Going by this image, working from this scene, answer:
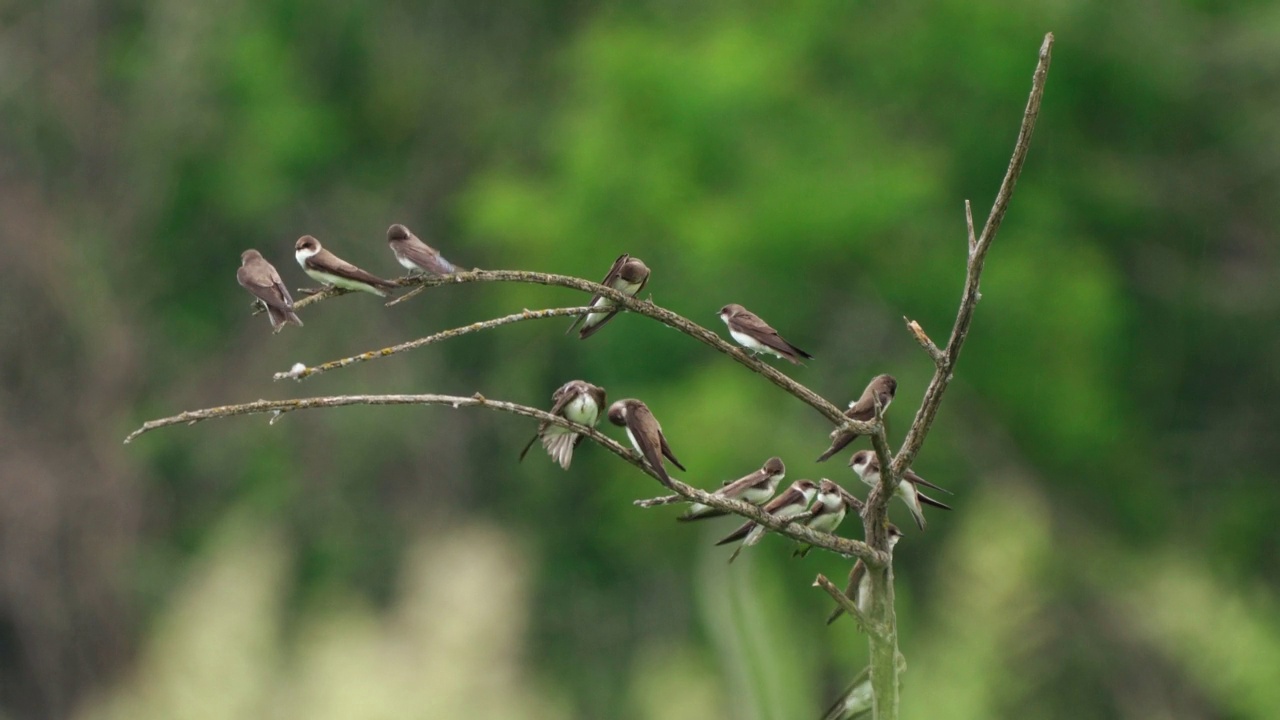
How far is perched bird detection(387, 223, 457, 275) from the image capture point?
205 inches

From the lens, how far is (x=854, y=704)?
120 inches

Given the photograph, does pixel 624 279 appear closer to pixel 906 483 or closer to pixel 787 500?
pixel 787 500

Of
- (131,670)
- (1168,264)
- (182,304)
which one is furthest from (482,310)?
(1168,264)

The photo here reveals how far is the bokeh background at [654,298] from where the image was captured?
22.0 meters

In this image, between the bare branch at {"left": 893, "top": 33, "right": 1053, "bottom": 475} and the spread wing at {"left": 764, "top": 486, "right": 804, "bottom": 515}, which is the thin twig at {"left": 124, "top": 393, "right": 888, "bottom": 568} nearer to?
the bare branch at {"left": 893, "top": 33, "right": 1053, "bottom": 475}

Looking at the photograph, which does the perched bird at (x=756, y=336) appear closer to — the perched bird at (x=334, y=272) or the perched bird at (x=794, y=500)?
the perched bird at (x=794, y=500)

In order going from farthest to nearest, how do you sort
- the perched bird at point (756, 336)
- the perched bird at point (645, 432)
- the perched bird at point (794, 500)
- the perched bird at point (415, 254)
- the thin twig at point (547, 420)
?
the perched bird at point (756, 336) → the perched bird at point (415, 254) → the perched bird at point (794, 500) → the perched bird at point (645, 432) → the thin twig at point (547, 420)

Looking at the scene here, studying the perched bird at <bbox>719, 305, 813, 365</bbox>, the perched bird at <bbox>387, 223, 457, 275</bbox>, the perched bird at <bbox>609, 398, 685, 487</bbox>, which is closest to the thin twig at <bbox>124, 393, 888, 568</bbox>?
the perched bird at <bbox>609, 398, 685, 487</bbox>

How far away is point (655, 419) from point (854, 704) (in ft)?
4.97

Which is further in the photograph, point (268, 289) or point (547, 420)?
point (268, 289)

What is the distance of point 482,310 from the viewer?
2816cm

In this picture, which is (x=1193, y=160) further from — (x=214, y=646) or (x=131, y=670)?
(x=214, y=646)

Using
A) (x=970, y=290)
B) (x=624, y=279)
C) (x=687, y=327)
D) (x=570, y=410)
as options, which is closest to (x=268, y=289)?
(x=570, y=410)

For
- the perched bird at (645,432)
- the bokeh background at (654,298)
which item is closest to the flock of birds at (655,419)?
the perched bird at (645,432)
